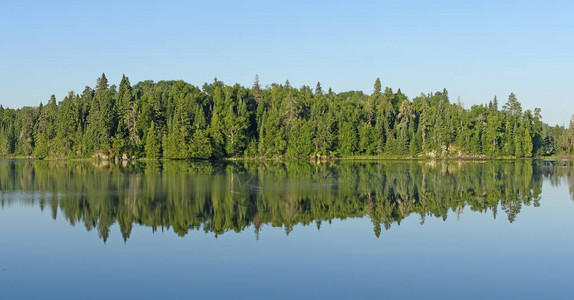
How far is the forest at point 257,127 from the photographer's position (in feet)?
367

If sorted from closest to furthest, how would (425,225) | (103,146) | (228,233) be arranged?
1. (228,233)
2. (425,225)
3. (103,146)

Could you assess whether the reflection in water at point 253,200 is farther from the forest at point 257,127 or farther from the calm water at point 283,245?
the forest at point 257,127

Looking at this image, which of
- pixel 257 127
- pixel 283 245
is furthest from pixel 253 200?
pixel 257 127

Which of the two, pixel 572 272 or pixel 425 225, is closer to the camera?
pixel 572 272

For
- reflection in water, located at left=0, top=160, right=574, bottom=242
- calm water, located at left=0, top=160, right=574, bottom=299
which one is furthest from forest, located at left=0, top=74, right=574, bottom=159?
calm water, located at left=0, top=160, right=574, bottom=299

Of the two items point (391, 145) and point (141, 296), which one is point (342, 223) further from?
point (391, 145)

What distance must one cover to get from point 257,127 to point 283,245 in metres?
103

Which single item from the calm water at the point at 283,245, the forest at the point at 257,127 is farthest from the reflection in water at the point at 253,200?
the forest at the point at 257,127

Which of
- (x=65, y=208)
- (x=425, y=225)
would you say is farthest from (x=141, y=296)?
(x=65, y=208)

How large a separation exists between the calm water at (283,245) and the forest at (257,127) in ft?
243

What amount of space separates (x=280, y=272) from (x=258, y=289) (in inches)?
74.4

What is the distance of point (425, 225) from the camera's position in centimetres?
2644

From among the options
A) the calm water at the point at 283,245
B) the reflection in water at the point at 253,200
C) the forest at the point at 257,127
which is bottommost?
the calm water at the point at 283,245

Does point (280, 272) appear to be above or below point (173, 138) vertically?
below
